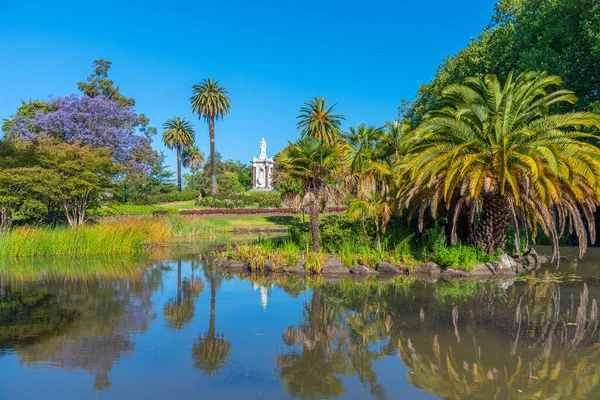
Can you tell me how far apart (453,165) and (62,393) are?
12532 millimetres

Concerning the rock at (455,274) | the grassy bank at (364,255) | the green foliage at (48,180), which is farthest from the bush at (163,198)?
the rock at (455,274)

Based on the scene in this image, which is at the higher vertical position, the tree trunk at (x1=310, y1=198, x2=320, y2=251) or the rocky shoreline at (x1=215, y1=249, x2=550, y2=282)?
the tree trunk at (x1=310, y1=198, x2=320, y2=251)

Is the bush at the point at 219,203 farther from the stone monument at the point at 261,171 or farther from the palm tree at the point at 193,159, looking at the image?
the palm tree at the point at 193,159

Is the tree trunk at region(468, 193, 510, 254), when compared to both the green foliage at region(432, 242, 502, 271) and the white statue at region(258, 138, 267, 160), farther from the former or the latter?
the white statue at region(258, 138, 267, 160)

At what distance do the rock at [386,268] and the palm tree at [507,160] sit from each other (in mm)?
2361

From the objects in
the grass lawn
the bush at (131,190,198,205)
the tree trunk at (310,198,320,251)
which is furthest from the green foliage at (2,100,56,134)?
the tree trunk at (310,198,320,251)

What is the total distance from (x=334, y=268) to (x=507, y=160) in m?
6.96

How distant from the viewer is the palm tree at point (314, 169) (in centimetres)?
1773

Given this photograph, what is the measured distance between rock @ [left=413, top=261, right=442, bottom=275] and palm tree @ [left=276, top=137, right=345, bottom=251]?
3939 millimetres

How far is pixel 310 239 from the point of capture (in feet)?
67.9

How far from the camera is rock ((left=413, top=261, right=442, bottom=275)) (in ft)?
53.9

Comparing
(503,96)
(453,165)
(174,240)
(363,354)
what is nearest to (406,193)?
(453,165)

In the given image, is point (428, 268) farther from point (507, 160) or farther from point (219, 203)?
point (219, 203)

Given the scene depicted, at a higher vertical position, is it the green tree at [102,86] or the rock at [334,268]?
the green tree at [102,86]
